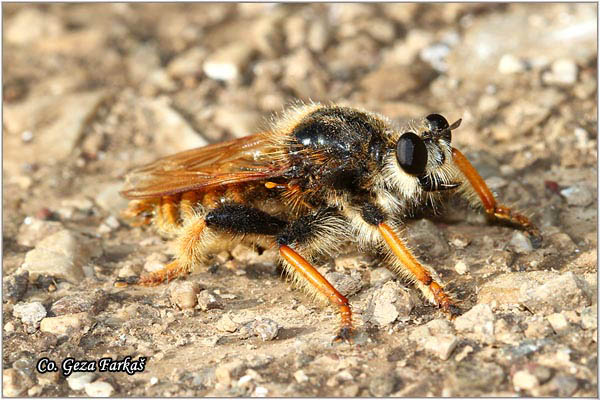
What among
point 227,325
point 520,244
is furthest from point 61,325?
point 520,244

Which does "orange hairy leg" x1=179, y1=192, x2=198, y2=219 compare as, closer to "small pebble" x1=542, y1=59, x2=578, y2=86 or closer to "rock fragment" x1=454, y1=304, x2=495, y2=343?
"rock fragment" x1=454, y1=304, x2=495, y2=343

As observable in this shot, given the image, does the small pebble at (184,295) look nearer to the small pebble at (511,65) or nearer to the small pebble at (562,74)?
the small pebble at (511,65)

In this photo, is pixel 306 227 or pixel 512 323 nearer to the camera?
pixel 512 323

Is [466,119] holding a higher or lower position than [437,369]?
higher

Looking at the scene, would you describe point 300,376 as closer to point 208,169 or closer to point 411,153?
point 411,153

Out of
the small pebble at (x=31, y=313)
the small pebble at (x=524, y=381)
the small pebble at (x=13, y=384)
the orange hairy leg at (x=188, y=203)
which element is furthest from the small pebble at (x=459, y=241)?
the small pebble at (x=13, y=384)

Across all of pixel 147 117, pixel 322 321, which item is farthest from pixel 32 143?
pixel 322 321

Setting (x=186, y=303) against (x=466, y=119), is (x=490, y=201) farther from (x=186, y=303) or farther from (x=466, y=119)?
(x=186, y=303)
